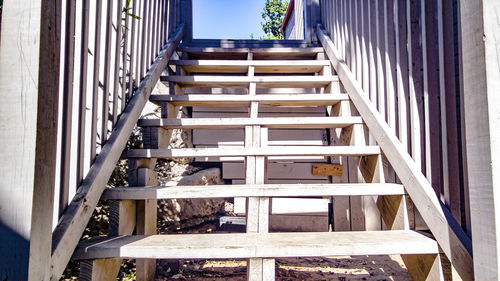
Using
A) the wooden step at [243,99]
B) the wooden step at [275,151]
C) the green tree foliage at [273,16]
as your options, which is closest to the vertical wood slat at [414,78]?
the wooden step at [275,151]

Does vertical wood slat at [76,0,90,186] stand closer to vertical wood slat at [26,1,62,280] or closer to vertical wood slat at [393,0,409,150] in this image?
vertical wood slat at [26,1,62,280]

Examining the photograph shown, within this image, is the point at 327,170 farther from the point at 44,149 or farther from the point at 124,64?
the point at 44,149

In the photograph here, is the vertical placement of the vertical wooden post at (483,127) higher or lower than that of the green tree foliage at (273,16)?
lower

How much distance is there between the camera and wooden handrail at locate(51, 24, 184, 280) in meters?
0.90

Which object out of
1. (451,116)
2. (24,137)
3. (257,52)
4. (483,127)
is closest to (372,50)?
(451,116)

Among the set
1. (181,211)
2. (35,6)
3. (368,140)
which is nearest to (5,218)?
(35,6)

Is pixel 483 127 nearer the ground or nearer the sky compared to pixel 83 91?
nearer the ground

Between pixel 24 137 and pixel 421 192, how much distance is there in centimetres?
127

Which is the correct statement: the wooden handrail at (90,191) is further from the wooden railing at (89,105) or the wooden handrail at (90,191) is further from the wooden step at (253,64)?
the wooden step at (253,64)

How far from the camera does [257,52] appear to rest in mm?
2635

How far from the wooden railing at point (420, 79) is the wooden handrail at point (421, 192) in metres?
0.04

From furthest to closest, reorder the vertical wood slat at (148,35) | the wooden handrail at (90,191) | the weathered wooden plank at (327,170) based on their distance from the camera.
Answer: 1. the weathered wooden plank at (327,170)
2. the vertical wood slat at (148,35)
3. the wooden handrail at (90,191)

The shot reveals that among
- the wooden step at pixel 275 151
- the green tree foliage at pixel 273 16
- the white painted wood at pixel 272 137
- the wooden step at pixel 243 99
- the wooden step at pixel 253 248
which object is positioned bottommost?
the wooden step at pixel 253 248

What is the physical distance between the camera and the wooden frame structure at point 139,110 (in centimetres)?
73
